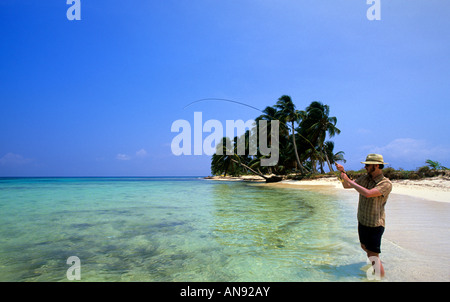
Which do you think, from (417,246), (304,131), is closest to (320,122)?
(304,131)

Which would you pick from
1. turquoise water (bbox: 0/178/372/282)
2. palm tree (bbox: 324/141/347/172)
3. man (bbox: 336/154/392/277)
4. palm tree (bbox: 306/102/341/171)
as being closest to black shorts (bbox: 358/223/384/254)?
man (bbox: 336/154/392/277)

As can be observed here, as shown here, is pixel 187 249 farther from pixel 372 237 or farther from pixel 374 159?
pixel 374 159

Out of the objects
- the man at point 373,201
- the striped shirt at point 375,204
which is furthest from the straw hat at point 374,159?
the striped shirt at point 375,204

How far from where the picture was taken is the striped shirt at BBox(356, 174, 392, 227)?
2.94 meters

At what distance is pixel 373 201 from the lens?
120 inches

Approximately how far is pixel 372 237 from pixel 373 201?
1.53 ft

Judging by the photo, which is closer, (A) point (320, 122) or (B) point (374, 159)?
(B) point (374, 159)

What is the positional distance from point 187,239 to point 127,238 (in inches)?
57.1

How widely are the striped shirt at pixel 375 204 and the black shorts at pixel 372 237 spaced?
7cm

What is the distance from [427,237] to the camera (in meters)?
4.91

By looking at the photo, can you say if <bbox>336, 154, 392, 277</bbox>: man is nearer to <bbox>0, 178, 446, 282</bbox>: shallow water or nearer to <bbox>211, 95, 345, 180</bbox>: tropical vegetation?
<bbox>0, 178, 446, 282</bbox>: shallow water

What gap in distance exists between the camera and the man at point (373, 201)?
2.94 m
